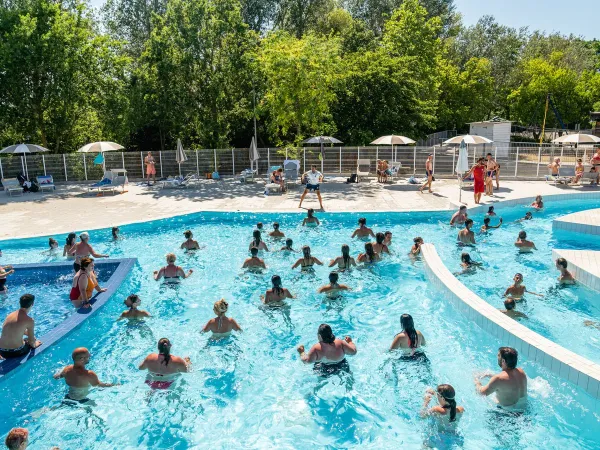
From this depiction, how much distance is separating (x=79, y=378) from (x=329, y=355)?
345 centimetres

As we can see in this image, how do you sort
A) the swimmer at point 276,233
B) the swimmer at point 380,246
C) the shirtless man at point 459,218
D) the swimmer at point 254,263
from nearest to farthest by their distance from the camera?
the swimmer at point 254,263 < the swimmer at point 380,246 < the swimmer at point 276,233 < the shirtless man at point 459,218

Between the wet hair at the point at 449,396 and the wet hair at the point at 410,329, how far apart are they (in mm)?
1585

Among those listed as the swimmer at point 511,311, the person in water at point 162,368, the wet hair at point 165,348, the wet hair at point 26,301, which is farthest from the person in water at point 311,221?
the wet hair at point 26,301

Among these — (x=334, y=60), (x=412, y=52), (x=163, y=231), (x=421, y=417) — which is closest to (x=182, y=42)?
(x=334, y=60)

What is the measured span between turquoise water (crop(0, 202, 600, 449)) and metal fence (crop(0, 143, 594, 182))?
49.3 feet

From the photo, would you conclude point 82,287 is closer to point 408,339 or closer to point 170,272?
point 170,272

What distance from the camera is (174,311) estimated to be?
382 inches

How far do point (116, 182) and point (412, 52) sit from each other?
81.3ft

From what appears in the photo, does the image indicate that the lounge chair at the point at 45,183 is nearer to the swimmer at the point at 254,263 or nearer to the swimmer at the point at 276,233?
the swimmer at the point at 276,233

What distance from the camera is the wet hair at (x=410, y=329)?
23.4ft

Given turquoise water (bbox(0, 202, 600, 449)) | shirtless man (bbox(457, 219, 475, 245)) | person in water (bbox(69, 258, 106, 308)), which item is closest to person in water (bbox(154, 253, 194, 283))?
turquoise water (bbox(0, 202, 600, 449))

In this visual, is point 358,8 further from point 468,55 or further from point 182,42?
point 182,42

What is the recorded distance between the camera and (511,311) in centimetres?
866

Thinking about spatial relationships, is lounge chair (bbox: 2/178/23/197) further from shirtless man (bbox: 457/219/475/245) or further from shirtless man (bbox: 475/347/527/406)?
shirtless man (bbox: 475/347/527/406)
